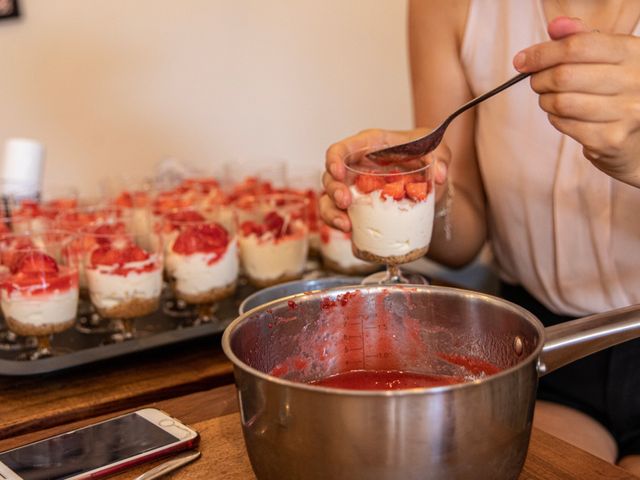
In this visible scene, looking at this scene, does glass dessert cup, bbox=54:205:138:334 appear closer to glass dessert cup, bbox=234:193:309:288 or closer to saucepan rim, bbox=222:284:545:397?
glass dessert cup, bbox=234:193:309:288

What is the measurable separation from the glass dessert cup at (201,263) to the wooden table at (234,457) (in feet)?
1.76

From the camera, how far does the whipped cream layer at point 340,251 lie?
73.2 inches

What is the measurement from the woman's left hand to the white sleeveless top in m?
0.37

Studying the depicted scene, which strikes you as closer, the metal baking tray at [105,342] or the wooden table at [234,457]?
the wooden table at [234,457]

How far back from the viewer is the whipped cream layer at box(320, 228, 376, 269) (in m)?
1.86

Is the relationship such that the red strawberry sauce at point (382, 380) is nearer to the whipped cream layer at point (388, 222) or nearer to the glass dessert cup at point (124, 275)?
the whipped cream layer at point (388, 222)

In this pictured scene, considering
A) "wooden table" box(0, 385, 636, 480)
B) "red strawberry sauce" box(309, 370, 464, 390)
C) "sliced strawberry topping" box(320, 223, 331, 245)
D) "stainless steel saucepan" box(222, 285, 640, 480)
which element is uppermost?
"stainless steel saucepan" box(222, 285, 640, 480)

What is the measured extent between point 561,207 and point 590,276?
0.43 feet

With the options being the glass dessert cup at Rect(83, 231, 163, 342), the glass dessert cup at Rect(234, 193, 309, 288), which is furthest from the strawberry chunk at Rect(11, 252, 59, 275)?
the glass dessert cup at Rect(234, 193, 309, 288)

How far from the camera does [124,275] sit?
60.1 inches

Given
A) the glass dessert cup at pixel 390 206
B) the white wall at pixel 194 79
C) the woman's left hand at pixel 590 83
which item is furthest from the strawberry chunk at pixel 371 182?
the white wall at pixel 194 79

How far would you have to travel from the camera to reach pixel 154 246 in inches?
61.5

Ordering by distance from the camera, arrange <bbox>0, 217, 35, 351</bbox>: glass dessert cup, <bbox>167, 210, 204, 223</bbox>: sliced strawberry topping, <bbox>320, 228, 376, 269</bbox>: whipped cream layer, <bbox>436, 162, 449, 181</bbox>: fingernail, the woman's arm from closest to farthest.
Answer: <bbox>436, 162, 449, 181</bbox>: fingernail < <bbox>0, 217, 35, 351</bbox>: glass dessert cup < the woman's arm < <bbox>167, 210, 204, 223</bbox>: sliced strawberry topping < <bbox>320, 228, 376, 269</bbox>: whipped cream layer

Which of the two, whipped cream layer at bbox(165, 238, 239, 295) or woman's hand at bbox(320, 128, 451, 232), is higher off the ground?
woman's hand at bbox(320, 128, 451, 232)
